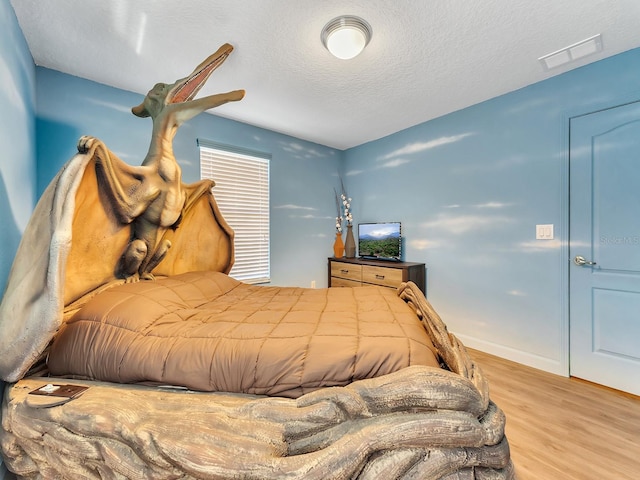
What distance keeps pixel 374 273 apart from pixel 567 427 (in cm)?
199

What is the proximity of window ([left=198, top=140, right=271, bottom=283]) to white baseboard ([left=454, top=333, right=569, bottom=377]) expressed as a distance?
2.48 m

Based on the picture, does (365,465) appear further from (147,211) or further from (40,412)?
(147,211)

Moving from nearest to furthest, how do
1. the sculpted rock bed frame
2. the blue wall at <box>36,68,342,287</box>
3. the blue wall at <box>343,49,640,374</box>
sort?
the sculpted rock bed frame < the blue wall at <box>36,68,342,287</box> < the blue wall at <box>343,49,640,374</box>

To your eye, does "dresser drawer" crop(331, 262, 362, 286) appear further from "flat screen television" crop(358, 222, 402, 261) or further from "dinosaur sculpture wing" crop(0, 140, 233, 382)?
"dinosaur sculpture wing" crop(0, 140, 233, 382)

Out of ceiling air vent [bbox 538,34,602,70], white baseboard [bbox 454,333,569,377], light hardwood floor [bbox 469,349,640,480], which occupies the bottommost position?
light hardwood floor [bbox 469,349,640,480]

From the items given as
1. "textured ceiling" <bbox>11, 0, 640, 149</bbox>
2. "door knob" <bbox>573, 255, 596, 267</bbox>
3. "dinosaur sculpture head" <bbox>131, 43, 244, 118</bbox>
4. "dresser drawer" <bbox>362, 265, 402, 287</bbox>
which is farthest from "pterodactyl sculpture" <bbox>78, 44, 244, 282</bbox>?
"door knob" <bbox>573, 255, 596, 267</bbox>

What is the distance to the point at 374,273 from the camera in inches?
128

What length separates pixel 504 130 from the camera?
2.56 meters

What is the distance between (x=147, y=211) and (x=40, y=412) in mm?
1045

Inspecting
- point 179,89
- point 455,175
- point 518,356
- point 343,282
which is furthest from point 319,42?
point 518,356

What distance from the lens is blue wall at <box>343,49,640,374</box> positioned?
222 centimetres

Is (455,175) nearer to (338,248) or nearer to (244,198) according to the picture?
(338,248)

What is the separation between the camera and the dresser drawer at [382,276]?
118 inches

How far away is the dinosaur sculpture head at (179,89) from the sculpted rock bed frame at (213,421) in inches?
29.8
